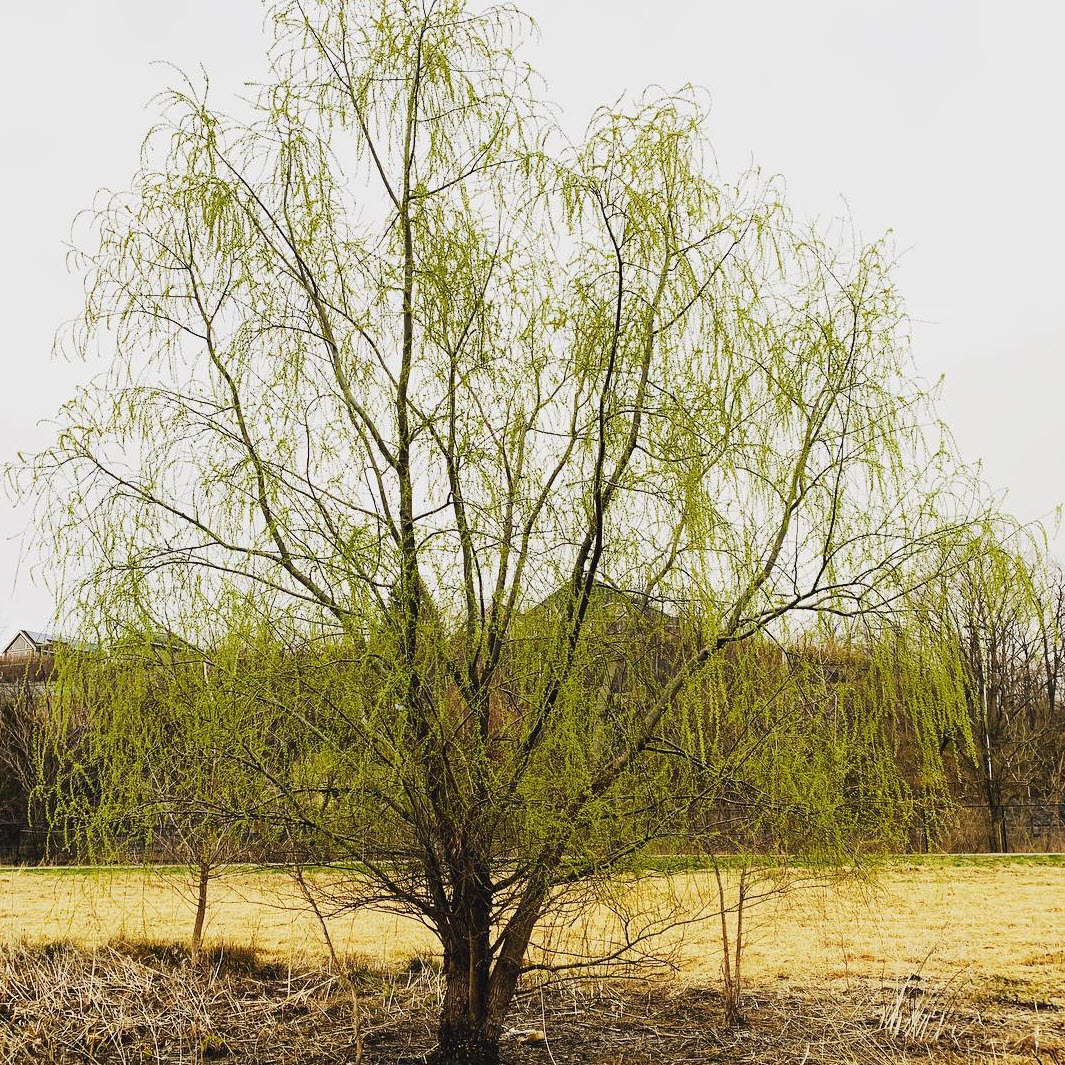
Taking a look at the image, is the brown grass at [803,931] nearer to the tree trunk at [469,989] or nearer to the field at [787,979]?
the field at [787,979]

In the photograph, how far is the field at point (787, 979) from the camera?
18.9ft

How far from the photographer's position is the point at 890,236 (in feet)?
18.1

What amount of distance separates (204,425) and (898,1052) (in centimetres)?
459

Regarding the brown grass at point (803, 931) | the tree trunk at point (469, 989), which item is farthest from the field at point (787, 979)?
the tree trunk at point (469, 989)

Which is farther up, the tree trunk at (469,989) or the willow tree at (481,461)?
the willow tree at (481,461)

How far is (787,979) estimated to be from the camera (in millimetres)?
8023

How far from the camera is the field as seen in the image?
5.77 metres

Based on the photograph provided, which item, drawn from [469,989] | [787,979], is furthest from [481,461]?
[787,979]

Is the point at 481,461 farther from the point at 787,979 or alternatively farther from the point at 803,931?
Answer: the point at 803,931

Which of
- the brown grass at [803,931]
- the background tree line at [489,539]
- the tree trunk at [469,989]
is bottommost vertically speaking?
the brown grass at [803,931]

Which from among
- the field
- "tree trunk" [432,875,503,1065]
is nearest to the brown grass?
the field

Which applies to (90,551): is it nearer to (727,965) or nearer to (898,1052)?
(727,965)

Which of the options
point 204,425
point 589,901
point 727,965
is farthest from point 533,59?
point 727,965

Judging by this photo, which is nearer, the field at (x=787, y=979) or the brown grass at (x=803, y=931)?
the field at (x=787, y=979)
